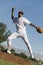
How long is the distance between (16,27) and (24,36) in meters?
0.57

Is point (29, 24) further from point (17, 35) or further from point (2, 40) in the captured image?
point (2, 40)

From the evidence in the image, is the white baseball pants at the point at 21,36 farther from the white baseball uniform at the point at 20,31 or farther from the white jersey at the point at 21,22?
the white jersey at the point at 21,22

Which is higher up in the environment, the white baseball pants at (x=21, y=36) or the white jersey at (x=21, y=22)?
the white jersey at (x=21, y=22)

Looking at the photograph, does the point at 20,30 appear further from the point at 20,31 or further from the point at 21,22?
the point at 21,22

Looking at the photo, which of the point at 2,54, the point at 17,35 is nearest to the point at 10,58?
the point at 2,54

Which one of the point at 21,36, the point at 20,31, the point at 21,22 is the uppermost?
the point at 21,22

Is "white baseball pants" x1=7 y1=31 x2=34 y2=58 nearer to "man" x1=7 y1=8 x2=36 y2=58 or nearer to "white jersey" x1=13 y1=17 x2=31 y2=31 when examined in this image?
"man" x1=7 y1=8 x2=36 y2=58

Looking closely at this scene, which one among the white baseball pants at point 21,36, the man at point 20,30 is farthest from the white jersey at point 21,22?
the white baseball pants at point 21,36

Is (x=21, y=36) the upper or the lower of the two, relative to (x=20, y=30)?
lower

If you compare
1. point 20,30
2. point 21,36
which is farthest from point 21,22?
point 21,36

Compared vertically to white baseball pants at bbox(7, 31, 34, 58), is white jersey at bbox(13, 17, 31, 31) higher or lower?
higher

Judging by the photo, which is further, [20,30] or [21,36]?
[21,36]

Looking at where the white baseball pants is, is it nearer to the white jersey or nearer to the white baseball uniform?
the white baseball uniform

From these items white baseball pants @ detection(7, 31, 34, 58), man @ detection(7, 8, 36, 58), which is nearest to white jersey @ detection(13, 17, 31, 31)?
man @ detection(7, 8, 36, 58)
